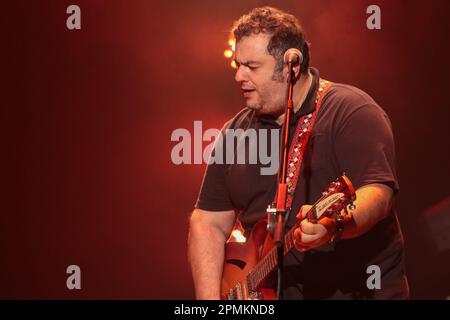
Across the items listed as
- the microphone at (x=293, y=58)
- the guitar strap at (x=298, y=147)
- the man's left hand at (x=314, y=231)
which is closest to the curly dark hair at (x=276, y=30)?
the guitar strap at (x=298, y=147)

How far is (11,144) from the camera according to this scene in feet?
16.0

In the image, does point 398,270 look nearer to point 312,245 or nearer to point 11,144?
point 312,245

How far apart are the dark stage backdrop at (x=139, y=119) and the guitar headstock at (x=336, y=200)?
235 centimetres

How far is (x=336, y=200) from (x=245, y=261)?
96 centimetres

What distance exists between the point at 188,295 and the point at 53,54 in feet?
6.53

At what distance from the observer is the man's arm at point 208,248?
11.3 ft

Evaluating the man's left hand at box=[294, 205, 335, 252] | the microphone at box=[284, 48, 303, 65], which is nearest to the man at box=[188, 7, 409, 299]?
the man's left hand at box=[294, 205, 335, 252]

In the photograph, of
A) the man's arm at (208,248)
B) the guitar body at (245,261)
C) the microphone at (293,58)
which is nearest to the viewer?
the microphone at (293,58)

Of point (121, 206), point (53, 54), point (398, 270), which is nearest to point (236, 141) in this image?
point (398, 270)

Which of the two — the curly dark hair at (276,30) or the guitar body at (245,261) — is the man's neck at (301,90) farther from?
the guitar body at (245,261)

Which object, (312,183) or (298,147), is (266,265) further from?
(298,147)

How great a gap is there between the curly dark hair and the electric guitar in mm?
825

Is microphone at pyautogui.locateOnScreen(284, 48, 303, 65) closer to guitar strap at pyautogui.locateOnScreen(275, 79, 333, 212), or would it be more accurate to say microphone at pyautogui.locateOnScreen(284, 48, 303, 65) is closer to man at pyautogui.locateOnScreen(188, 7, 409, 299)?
man at pyautogui.locateOnScreen(188, 7, 409, 299)

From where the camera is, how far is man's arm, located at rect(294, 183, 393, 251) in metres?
2.50
